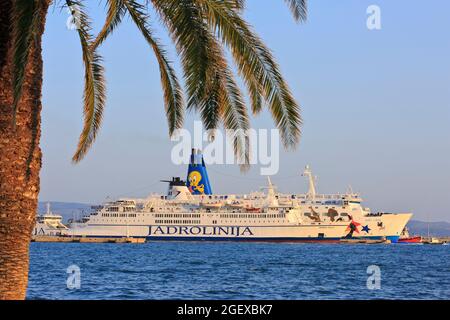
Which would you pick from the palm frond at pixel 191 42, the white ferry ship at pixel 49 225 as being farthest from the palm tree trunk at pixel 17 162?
the white ferry ship at pixel 49 225

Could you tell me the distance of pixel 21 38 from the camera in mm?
6535

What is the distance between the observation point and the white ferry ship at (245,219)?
7106cm

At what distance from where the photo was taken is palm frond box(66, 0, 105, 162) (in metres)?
8.73

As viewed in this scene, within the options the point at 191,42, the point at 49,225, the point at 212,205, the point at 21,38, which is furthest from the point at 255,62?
the point at 49,225

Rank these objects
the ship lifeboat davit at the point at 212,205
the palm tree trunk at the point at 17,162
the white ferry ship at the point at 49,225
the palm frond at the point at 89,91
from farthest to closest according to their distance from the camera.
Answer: the white ferry ship at the point at 49,225 < the ship lifeboat davit at the point at 212,205 < the palm frond at the point at 89,91 < the palm tree trunk at the point at 17,162

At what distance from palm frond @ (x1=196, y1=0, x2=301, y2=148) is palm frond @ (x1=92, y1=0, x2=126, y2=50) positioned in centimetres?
115

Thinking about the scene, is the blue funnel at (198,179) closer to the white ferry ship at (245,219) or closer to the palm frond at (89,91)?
the white ferry ship at (245,219)

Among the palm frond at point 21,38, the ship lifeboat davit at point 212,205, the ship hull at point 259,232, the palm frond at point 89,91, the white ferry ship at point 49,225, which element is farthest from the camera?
the white ferry ship at point 49,225

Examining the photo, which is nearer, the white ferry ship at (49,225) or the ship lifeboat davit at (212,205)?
the ship lifeboat davit at (212,205)

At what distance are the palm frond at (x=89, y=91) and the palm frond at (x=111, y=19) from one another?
0.12 m

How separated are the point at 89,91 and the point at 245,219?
63113 millimetres

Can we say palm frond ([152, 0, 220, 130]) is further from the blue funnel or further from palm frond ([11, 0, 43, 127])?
the blue funnel
